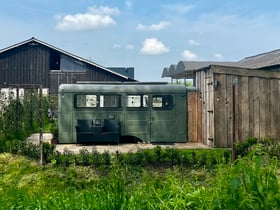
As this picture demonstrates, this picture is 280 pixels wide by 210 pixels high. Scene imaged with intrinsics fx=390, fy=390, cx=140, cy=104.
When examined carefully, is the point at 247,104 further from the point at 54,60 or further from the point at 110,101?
the point at 54,60

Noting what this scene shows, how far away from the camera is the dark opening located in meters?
26.3

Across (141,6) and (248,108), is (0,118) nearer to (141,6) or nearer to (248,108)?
(141,6)

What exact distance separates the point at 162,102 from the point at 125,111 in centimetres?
127

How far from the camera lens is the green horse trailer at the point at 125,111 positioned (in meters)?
12.6

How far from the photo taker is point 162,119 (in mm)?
12883

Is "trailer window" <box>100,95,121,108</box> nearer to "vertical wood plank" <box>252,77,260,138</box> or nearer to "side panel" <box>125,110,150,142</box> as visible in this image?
"side panel" <box>125,110,150,142</box>

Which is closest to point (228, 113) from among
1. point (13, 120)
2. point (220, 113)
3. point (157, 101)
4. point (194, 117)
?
point (220, 113)

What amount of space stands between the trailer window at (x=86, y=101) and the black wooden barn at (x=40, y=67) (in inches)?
517

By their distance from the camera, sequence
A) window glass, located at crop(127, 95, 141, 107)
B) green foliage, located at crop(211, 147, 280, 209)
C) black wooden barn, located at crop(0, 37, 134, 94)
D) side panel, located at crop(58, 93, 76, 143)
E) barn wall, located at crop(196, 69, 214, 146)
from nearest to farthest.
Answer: green foliage, located at crop(211, 147, 280, 209)
barn wall, located at crop(196, 69, 214, 146)
side panel, located at crop(58, 93, 76, 143)
window glass, located at crop(127, 95, 141, 107)
black wooden barn, located at crop(0, 37, 134, 94)

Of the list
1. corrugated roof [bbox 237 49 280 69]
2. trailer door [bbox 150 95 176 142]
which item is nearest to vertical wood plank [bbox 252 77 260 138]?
trailer door [bbox 150 95 176 142]

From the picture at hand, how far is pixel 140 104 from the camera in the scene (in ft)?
42.2

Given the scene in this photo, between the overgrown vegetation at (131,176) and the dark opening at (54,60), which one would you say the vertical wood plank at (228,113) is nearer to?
the overgrown vegetation at (131,176)

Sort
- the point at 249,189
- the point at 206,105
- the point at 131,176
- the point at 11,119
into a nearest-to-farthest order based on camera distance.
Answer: the point at 249,189 < the point at 131,176 < the point at 11,119 < the point at 206,105

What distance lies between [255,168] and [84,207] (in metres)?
1.36
